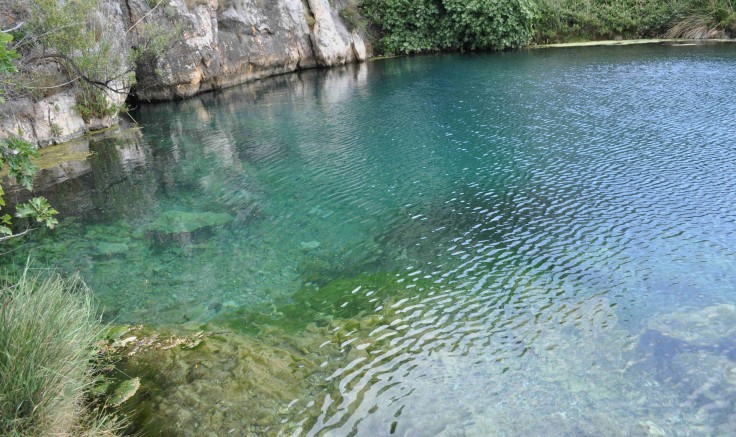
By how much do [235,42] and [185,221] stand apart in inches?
750

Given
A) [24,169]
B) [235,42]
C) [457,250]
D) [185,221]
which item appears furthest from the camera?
[235,42]

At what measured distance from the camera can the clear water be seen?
612cm

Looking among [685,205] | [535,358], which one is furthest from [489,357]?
[685,205]

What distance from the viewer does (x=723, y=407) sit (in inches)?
230

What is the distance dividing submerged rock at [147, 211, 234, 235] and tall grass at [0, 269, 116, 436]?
5.99m

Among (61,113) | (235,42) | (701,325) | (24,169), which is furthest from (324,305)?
(235,42)

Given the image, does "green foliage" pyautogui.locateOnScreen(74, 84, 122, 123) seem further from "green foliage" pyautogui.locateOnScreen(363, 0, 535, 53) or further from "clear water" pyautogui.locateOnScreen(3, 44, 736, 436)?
"green foliage" pyautogui.locateOnScreen(363, 0, 535, 53)

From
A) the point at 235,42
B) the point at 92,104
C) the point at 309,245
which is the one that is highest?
the point at 235,42

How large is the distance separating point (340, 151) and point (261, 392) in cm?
1078

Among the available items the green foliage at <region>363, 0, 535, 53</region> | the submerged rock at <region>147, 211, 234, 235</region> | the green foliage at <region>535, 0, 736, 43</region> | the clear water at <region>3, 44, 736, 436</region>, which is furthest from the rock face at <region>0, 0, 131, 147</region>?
the green foliage at <region>535, 0, 736, 43</region>

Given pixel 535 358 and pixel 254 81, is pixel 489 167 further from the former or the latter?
pixel 254 81

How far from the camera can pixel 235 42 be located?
92.8ft

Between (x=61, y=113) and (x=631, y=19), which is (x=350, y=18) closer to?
(x=631, y=19)

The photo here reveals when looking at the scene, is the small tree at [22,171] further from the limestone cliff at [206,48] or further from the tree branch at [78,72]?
the limestone cliff at [206,48]
